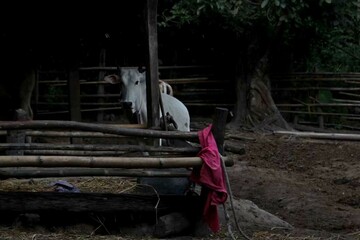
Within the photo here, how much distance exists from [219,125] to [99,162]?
100cm

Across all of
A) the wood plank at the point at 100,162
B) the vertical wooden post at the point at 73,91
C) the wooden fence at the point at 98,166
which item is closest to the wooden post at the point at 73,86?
the vertical wooden post at the point at 73,91

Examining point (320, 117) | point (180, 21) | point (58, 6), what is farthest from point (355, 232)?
point (320, 117)

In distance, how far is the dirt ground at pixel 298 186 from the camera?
5.76m

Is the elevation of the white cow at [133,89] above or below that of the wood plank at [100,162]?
above

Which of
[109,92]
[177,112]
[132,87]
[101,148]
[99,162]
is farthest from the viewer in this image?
[109,92]

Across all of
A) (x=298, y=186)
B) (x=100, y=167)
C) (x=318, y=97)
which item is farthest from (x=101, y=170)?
(x=318, y=97)

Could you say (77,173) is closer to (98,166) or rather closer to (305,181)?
(98,166)

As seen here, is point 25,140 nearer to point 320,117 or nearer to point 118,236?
point 118,236

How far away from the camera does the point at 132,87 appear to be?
9.95 m

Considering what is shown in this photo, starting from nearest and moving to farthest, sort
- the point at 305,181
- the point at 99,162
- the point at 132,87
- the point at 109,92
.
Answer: the point at 99,162
the point at 305,181
the point at 132,87
the point at 109,92

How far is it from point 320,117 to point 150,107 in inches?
398

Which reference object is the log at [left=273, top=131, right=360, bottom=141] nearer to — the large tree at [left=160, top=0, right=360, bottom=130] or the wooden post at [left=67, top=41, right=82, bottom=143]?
the large tree at [left=160, top=0, right=360, bottom=130]

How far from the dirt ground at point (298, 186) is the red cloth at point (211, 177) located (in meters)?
0.31

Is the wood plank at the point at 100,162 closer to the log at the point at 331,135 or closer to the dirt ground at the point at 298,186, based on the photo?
the dirt ground at the point at 298,186
